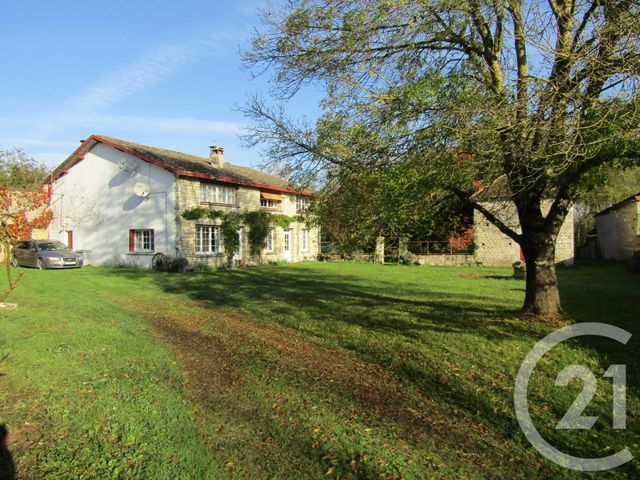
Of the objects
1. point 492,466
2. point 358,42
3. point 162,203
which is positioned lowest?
point 492,466

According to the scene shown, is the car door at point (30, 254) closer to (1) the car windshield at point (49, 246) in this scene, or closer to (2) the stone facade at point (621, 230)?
(1) the car windshield at point (49, 246)

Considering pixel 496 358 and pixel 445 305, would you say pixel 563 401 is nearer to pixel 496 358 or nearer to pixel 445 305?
pixel 496 358

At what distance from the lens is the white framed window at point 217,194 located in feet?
75.2

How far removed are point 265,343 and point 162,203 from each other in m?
16.6

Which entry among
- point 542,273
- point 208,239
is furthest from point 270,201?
point 542,273

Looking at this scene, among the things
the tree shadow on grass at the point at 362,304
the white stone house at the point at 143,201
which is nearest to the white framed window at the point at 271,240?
the white stone house at the point at 143,201

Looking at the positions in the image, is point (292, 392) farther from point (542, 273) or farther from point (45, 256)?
point (45, 256)

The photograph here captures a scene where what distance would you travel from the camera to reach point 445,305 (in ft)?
34.7

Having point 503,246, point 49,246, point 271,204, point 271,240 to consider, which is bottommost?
point 503,246

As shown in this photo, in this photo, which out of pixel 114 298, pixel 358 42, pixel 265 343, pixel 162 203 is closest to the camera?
pixel 265 343

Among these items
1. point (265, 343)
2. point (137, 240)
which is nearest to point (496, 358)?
point (265, 343)

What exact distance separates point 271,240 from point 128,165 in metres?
9.56

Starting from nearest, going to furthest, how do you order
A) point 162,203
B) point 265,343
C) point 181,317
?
point 265,343
point 181,317
point 162,203

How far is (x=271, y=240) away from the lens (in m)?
27.6
